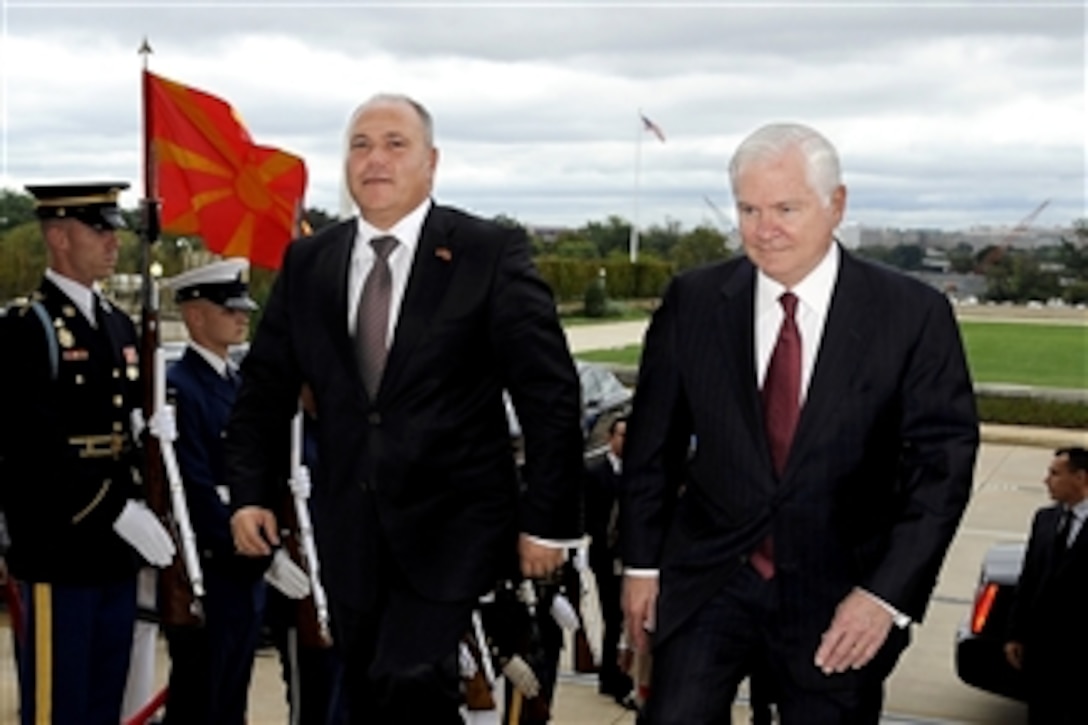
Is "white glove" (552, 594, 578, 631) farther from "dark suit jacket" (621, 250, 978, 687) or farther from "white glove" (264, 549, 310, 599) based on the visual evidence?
"dark suit jacket" (621, 250, 978, 687)

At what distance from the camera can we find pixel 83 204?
5195 millimetres

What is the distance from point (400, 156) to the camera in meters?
4.03

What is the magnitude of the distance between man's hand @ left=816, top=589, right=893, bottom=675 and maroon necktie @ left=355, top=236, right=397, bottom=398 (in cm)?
126

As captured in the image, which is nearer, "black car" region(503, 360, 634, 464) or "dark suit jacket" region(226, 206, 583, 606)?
"dark suit jacket" region(226, 206, 583, 606)

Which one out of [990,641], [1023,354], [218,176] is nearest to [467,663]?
[218,176]

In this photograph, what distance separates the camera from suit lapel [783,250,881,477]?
3598 millimetres

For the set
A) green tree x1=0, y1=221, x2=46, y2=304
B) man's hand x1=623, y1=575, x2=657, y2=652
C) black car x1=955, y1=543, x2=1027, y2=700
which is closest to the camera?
man's hand x1=623, y1=575, x2=657, y2=652

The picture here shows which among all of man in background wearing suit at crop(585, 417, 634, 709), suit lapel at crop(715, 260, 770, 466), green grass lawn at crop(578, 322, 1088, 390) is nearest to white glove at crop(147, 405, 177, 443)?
suit lapel at crop(715, 260, 770, 466)

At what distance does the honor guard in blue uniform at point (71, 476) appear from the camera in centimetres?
509

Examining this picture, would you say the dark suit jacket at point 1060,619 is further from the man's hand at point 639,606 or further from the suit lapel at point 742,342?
the suit lapel at point 742,342

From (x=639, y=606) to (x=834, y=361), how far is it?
74 cm

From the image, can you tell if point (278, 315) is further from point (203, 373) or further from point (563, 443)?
point (203, 373)

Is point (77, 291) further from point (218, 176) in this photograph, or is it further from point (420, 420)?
point (420, 420)

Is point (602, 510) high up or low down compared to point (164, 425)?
down
